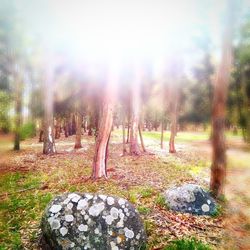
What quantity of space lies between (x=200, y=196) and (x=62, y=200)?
10.1 ft

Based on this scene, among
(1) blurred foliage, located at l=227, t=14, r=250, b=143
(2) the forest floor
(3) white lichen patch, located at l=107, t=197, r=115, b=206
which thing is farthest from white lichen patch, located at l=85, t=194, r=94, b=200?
(1) blurred foliage, located at l=227, t=14, r=250, b=143

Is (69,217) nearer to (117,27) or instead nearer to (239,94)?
(117,27)

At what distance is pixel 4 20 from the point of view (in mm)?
17312

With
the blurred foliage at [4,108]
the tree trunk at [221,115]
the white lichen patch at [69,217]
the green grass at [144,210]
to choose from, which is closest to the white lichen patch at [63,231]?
the white lichen patch at [69,217]

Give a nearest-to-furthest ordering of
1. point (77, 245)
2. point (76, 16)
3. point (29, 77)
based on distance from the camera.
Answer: point (77, 245) < point (76, 16) < point (29, 77)

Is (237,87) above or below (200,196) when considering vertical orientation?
above

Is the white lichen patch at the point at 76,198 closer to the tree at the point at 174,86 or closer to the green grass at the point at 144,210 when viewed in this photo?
the green grass at the point at 144,210

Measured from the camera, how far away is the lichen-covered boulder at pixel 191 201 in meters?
6.55

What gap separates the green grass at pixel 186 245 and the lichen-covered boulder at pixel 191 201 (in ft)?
4.63

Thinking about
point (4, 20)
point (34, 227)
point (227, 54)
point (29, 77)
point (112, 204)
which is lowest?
point (34, 227)

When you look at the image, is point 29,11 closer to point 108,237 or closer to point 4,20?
point 4,20

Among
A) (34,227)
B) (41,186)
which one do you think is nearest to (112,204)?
(34,227)

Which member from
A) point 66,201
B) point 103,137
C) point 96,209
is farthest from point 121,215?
point 103,137

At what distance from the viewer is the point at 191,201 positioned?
261 inches
